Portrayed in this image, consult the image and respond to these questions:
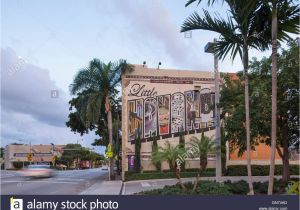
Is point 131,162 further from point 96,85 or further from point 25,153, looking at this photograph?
point 25,153

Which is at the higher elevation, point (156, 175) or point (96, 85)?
point (96, 85)

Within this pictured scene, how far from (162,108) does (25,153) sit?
82.9 m

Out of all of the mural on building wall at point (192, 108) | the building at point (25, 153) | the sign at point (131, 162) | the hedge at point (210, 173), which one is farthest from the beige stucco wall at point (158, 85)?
the building at point (25, 153)

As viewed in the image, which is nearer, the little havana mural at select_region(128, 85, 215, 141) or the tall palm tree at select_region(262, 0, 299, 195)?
the tall palm tree at select_region(262, 0, 299, 195)

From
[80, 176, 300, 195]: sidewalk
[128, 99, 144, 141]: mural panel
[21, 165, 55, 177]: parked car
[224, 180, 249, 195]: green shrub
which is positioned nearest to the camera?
[224, 180, 249, 195]: green shrub

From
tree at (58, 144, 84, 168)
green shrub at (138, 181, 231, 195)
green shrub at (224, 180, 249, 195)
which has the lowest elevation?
tree at (58, 144, 84, 168)

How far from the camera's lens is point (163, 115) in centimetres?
4050

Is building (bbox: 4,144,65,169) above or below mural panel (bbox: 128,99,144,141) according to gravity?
below

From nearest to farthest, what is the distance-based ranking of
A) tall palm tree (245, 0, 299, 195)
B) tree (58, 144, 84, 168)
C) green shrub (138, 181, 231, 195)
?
Answer: tall palm tree (245, 0, 299, 195) < green shrub (138, 181, 231, 195) < tree (58, 144, 84, 168)

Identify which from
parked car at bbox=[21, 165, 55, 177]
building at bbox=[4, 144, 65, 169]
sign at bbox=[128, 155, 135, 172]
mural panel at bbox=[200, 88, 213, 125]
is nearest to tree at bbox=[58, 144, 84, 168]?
building at bbox=[4, 144, 65, 169]

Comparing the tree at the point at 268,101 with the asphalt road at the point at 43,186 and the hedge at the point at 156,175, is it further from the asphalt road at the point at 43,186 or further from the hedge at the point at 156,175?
the hedge at the point at 156,175

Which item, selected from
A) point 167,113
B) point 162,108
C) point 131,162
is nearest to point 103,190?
point 131,162

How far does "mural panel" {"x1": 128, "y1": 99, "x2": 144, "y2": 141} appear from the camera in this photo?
40.1 meters

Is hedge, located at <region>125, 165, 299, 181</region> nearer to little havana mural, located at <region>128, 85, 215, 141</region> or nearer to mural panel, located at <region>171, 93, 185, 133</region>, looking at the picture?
little havana mural, located at <region>128, 85, 215, 141</region>
